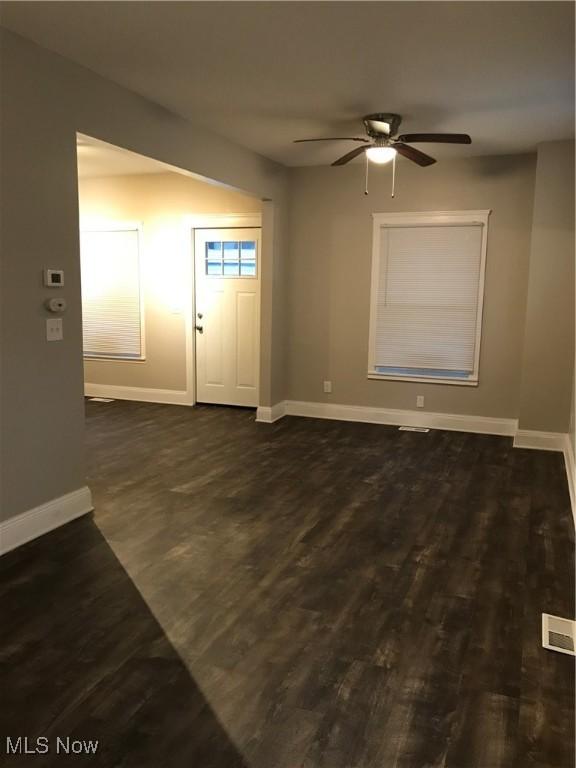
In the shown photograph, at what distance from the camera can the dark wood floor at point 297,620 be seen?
6.54 ft

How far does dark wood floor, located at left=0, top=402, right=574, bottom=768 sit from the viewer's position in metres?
1.99

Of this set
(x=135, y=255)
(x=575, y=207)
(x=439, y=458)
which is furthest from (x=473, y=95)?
(x=135, y=255)

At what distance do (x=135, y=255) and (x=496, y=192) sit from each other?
3.99 meters

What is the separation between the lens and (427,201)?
19.9ft

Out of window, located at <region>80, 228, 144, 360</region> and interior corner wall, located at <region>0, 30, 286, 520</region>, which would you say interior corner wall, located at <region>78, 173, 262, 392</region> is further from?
interior corner wall, located at <region>0, 30, 286, 520</region>

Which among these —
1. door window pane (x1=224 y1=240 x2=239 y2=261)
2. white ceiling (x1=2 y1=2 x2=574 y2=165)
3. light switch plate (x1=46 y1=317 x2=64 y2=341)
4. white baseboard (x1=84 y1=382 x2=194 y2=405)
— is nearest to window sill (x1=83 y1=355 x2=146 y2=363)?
white baseboard (x1=84 y1=382 x2=194 y2=405)

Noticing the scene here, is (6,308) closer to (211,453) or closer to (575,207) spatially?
(211,453)

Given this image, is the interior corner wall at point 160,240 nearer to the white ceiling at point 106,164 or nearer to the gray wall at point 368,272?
the white ceiling at point 106,164

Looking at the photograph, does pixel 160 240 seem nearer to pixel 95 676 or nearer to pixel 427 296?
pixel 427 296

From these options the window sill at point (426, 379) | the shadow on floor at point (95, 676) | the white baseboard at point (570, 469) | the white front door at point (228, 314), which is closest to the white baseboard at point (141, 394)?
the white front door at point (228, 314)

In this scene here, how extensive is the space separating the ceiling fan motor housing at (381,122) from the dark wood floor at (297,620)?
2.52m

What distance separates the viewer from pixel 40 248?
131 inches

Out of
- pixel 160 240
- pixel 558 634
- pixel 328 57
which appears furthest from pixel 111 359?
pixel 558 634

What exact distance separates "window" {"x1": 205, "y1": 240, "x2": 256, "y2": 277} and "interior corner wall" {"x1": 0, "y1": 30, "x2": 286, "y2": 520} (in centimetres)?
295
